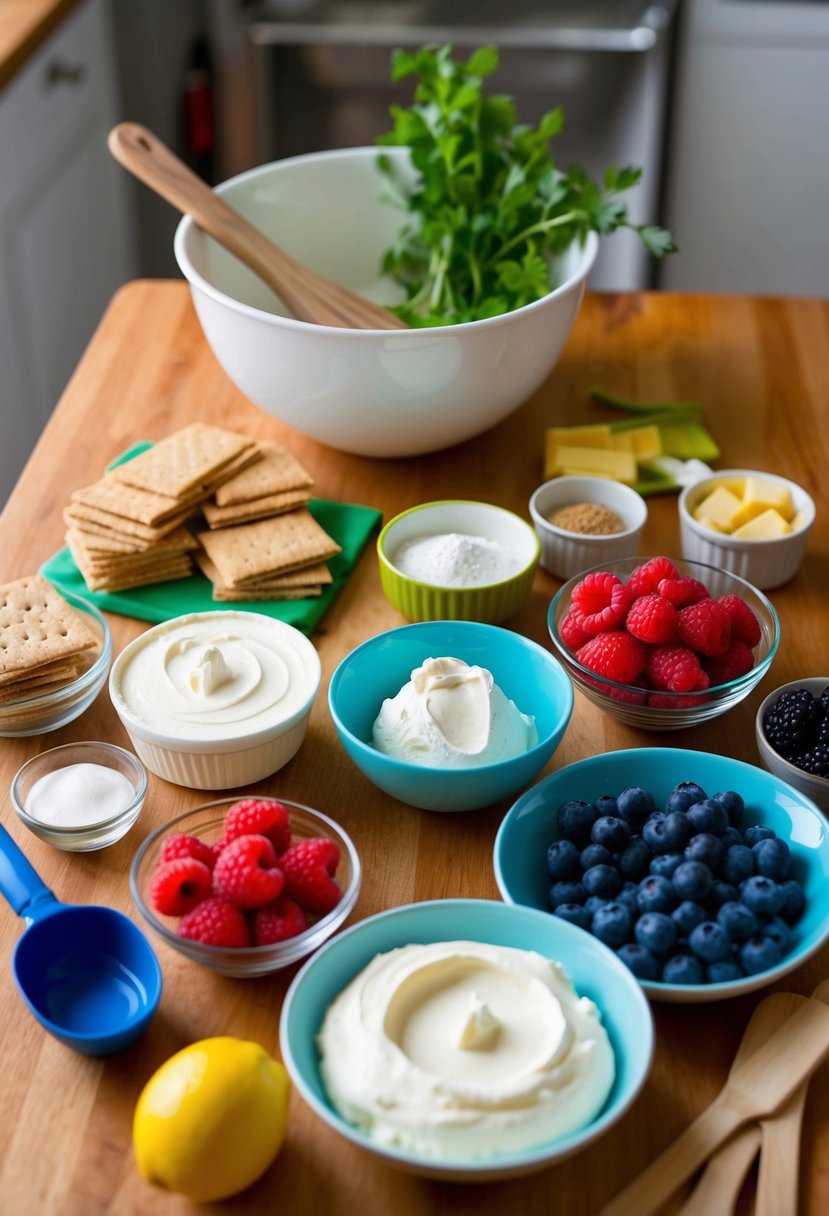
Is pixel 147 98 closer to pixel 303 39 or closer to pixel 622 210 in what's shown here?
pixel 303 39

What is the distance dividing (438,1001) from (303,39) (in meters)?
2.66

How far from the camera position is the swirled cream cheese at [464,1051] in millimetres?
824

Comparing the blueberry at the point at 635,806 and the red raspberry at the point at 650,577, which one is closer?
the blueberry at the point at 635,806

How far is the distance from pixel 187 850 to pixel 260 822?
65 millimetres

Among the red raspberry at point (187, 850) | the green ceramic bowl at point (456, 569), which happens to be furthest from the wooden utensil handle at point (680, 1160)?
the green ceramic bowl at point (456, 569)

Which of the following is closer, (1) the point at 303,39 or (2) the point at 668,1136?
(2) the point at 668,1136

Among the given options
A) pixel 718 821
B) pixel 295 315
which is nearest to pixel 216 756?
pixel 718 821

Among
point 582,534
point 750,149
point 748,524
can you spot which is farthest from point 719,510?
point 750,149

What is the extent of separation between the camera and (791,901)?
39.3 inches

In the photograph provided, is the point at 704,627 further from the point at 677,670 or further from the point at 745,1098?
the point at 745,1098

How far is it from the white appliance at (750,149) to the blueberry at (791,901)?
258 cm

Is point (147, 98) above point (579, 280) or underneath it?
underneath

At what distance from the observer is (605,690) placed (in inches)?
48.2

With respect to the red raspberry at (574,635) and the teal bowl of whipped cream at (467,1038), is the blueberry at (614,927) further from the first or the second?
the red raspberry at (574,635)
